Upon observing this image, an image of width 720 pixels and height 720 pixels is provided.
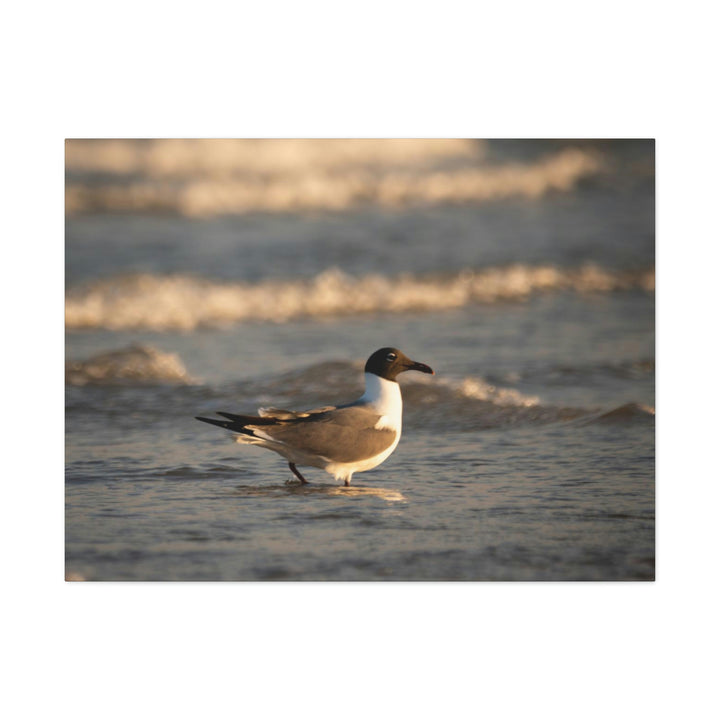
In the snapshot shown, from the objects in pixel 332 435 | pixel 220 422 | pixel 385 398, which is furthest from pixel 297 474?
pixel 385 398

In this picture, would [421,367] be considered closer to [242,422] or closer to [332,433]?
[332,433]

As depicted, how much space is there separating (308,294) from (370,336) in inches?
14.5

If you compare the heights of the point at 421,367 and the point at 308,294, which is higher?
the point at 308,294

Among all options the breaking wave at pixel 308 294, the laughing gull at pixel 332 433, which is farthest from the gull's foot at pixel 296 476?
the breaking wave at pixel 308 294

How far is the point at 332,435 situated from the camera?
5.39 metres

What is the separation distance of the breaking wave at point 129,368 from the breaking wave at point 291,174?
2.12 ft

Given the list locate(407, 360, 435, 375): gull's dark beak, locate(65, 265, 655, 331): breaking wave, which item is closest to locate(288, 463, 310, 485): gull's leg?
locate(407, 360, 435, 375): gull's dark beak

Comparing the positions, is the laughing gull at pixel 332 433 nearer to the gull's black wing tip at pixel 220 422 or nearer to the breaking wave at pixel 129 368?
the gull's black wing tip at pixel 220 422

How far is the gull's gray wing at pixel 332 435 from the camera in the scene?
538 cm

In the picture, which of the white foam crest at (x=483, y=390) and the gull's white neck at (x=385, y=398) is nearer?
the gull's white neck at (x=385, y=398)

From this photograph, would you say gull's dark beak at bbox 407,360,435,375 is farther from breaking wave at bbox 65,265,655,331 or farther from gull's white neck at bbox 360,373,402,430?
breaking wave at bbox 65,265,655,331

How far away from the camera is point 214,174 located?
18.7ft

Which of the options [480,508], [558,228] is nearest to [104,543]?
[480,508]
